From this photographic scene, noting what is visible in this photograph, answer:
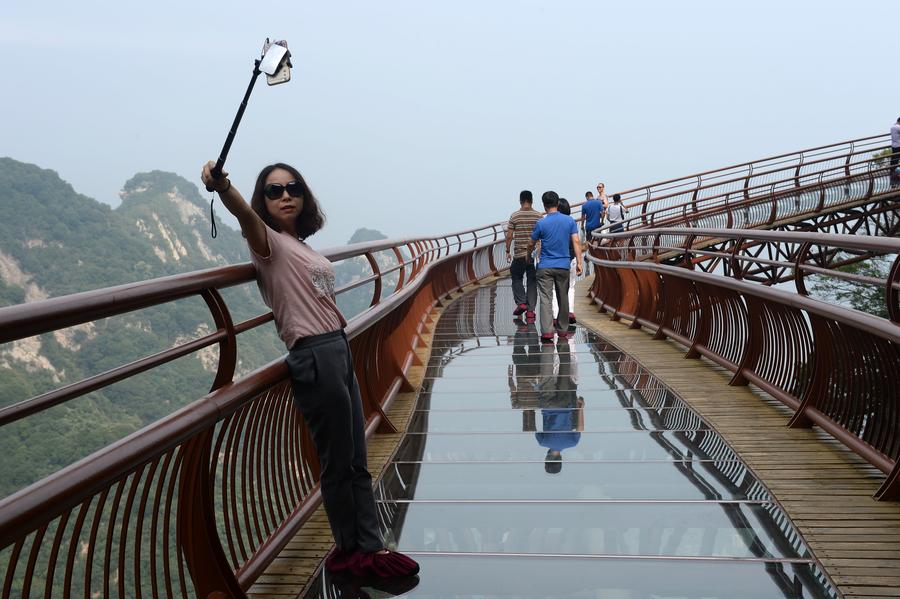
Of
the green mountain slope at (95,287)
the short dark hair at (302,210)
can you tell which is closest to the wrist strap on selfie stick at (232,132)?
the short dark hair at (302,210)

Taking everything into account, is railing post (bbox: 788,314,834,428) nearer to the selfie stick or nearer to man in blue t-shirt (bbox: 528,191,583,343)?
the selfie stick

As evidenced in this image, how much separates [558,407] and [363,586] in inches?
152

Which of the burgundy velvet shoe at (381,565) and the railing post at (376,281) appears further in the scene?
the railing post at (376,281)

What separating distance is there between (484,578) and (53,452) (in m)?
59.2

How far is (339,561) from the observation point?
3709mm

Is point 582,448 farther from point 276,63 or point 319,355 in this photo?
point 276,63

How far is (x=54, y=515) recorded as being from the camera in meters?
2.07

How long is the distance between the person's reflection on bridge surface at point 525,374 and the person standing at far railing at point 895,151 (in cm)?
2242

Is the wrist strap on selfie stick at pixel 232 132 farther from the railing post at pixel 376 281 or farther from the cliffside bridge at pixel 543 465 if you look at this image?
the railing post at pixel 376 281

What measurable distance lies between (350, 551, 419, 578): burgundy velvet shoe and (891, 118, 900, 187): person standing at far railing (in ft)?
98.7

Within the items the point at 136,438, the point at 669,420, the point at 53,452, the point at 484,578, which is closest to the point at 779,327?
the point at 669,420

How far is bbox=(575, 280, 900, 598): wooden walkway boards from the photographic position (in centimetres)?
375

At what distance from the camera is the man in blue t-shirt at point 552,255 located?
37.0 ft

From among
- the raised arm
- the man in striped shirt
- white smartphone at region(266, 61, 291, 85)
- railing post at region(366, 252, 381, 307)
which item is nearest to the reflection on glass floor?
railing post at region(366, 252, 381, 307)
